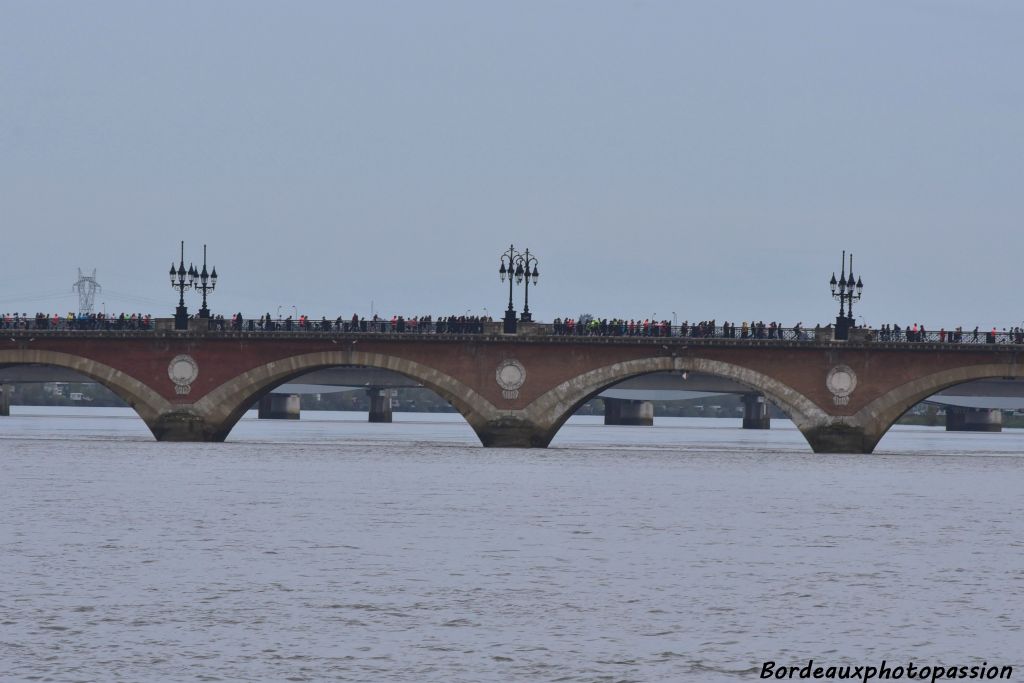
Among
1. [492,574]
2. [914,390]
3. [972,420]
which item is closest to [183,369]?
[914,390]

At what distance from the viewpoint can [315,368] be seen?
8106 centimetres

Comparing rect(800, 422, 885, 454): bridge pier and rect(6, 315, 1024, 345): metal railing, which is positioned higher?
rect(6, 315, 1024, 345): metal railing

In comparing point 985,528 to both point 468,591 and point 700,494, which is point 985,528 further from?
point 468,591

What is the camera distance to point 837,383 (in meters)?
76.5

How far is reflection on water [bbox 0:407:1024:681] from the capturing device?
1089 inches

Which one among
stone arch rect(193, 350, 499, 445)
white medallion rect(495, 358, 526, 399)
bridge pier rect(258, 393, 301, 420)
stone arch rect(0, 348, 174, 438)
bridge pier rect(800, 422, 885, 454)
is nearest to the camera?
bridge pier rect(800, 422, 885, 454)

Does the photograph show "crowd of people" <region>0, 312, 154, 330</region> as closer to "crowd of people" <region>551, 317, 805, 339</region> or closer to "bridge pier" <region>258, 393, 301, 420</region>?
"crowd of people" <region>551, 317, 805, 339</region>

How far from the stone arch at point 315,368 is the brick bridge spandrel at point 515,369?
0.21ft

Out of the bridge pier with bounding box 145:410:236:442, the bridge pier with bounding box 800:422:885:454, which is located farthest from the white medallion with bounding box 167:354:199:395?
the bridge pier with bounding box 800:422:885:454

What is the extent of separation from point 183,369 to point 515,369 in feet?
50.6

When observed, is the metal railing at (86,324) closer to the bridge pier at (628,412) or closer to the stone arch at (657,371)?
the stone arch at (657,371)

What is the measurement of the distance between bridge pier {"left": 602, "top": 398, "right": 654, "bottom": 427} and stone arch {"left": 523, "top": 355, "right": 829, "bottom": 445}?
98.5 metres

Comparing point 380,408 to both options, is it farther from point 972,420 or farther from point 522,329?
point 522,329

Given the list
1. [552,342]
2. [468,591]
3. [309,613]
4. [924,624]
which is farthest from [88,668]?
[552,342]
